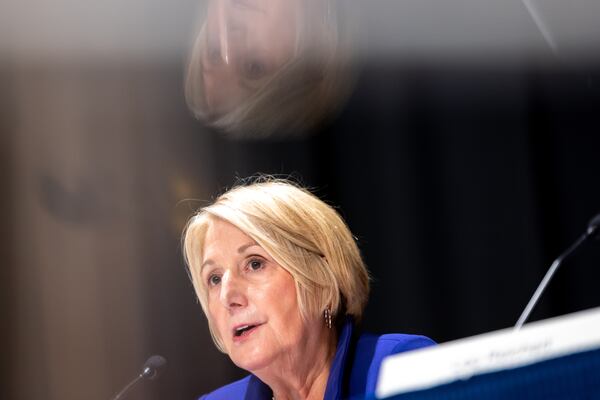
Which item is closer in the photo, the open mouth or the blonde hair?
the open mouth

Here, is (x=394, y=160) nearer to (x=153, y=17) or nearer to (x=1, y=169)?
(x=153, y=17)

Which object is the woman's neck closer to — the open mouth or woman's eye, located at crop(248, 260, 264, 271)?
the open mouth

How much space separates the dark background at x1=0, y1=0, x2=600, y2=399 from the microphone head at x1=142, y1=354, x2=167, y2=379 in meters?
0.02

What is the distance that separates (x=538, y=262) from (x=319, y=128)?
62 centimetres

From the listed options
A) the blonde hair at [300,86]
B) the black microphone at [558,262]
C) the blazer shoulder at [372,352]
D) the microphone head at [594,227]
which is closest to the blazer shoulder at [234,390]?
the blazer shoulder at [372,352]

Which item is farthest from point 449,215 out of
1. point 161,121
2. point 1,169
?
point 1,169

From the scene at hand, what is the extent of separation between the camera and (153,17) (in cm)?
161

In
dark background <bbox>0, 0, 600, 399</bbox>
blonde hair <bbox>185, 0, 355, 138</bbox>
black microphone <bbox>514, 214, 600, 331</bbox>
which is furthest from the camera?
black microphone <bbox>514, 214, 600, 331</bbox>

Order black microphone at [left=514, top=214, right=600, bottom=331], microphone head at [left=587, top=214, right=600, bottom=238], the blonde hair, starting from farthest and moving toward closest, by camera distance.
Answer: microphone head at [left=587, top=214, right=600, bottom=238]
black microphone at [left=514, top=214, right=600, bottom=331]
the blonde hair

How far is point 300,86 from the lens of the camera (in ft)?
5.59

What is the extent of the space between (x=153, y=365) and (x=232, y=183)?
38 cm

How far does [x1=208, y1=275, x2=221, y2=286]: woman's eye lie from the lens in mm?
1512

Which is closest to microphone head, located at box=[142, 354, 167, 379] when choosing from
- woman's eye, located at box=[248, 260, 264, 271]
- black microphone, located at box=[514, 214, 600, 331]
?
woman's eye, located at box=[248, 260, 264, 271]

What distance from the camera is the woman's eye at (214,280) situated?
151 centimetres
